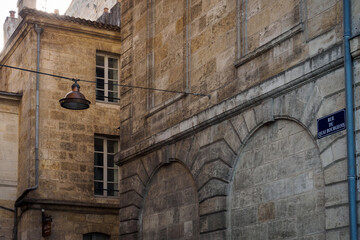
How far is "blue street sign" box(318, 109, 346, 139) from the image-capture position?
32.1ft

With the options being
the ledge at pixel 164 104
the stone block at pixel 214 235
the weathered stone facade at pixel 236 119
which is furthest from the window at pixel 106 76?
the stone block at pixel 214 235

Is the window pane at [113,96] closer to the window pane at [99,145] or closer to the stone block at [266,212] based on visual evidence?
the window pane at [99,145]

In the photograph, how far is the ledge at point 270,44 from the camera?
11.0 meters

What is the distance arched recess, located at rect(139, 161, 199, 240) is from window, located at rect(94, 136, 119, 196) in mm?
6849

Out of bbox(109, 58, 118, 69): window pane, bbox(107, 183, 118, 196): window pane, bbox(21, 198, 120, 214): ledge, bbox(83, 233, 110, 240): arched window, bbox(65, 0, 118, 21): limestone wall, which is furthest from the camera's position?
bbox(65, 0, 118, 21): limestone wall

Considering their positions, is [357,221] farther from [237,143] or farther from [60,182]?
[60,182]

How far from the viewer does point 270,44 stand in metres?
11.6

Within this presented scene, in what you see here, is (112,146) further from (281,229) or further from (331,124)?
(331,124)

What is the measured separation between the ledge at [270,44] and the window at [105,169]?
34.2 ft

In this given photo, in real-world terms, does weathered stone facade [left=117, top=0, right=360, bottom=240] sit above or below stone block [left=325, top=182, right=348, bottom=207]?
above

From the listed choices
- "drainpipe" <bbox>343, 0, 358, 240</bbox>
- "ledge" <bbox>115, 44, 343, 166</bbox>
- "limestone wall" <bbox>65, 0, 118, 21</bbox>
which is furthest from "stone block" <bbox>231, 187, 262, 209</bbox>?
"limestone wall" <bbox>65, 0, 118, 21</bbox>

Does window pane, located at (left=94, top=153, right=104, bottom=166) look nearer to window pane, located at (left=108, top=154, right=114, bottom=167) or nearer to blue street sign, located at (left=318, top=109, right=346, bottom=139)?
window pane, located at (left=108, top=154, right=114, bottom=167)

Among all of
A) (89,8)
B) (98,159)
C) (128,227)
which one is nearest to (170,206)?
(128,227)

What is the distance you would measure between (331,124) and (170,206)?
501cm
